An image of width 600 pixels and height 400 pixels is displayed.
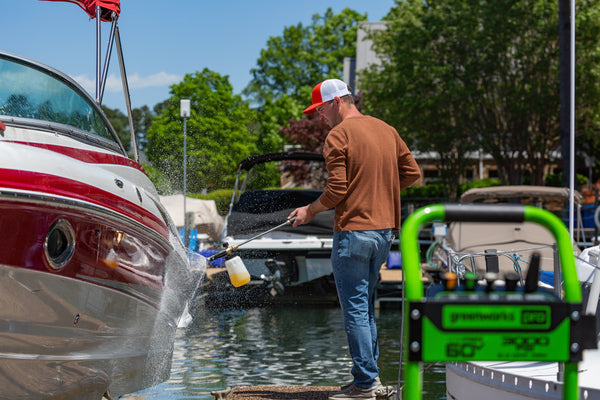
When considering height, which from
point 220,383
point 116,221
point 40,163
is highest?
point 40,163

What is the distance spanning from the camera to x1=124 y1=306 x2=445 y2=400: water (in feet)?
19.9

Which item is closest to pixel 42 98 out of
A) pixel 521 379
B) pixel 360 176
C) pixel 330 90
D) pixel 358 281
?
pixel 330 90

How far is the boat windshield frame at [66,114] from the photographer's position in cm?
416

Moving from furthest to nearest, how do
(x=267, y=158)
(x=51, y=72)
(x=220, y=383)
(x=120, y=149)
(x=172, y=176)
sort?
(x=172, y=176)
(x=267, y=158)
(x=220, y=383)
(x=120, y=149)
(x=51, y=72)

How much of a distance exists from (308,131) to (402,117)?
1096 cm

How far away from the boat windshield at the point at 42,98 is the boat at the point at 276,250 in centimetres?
493

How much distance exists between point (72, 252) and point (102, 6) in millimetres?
3015

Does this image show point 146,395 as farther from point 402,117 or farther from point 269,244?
point 402,117

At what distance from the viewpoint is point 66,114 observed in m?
4.61

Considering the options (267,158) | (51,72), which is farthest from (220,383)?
(267,158)

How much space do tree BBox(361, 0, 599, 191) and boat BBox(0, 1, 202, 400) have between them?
22325 mm

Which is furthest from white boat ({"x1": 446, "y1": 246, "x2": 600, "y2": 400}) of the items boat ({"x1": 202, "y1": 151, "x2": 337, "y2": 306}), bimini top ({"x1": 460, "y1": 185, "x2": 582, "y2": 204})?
bimini top ({"x1": 460, "y1": 185, "x2": 582, "y2": 204})

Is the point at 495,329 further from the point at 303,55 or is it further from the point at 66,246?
the point at 303,55

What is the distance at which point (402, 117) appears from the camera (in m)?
28.1
